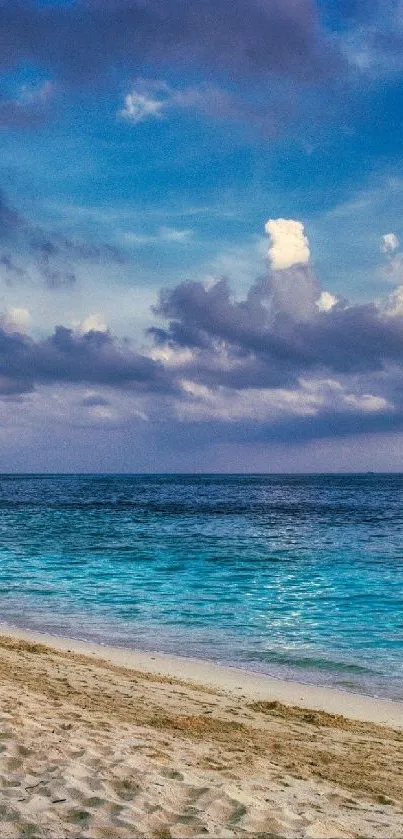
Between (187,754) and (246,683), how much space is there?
5.15m

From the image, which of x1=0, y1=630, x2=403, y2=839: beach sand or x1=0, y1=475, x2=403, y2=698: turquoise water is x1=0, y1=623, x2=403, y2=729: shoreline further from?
x1=0, y1=475, x2=403, y2=698: turquoise water

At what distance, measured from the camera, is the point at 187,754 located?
866 cm

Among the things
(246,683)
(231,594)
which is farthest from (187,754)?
(231,594)

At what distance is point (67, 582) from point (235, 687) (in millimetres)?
13983

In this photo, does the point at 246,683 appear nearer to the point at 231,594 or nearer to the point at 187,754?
the point at 187,754

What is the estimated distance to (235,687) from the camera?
13.3m

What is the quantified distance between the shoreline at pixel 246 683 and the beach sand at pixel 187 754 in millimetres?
55

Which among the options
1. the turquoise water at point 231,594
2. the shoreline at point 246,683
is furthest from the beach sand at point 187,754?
the turquoise water at point 231,594

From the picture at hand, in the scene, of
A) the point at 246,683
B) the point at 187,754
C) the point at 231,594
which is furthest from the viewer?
the point at 231,594

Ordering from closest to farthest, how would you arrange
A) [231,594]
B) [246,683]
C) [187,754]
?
[187,754], [246,683], [231,594]

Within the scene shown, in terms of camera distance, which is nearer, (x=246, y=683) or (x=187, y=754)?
(x=187, y=754)

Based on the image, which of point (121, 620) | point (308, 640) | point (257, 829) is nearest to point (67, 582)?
point (121, 620)

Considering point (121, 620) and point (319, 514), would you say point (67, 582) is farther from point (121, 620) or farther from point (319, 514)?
point (319, 514)

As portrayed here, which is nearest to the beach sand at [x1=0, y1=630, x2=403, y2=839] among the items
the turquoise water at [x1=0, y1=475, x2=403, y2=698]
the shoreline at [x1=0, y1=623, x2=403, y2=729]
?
the shoreline at [x1=0, y1=623, x2=403, y2=729]
